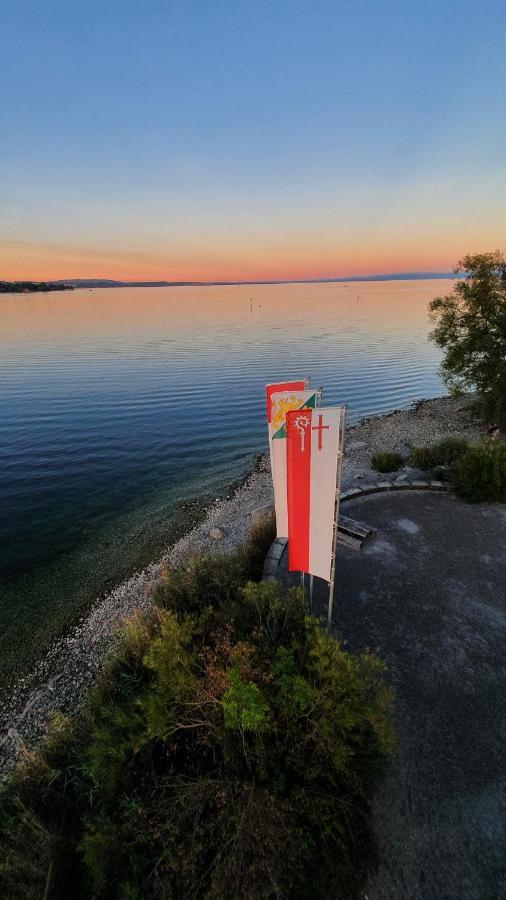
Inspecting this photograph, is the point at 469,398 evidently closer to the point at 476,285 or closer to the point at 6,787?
the point at 476,285

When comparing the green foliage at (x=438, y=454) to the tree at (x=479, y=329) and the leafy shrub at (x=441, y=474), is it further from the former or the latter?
the tree at (x=479, y=329)

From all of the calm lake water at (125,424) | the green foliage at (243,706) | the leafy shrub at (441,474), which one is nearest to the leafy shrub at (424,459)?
the leafy shrub at (441,474)

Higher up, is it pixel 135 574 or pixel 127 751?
pixel 127 751

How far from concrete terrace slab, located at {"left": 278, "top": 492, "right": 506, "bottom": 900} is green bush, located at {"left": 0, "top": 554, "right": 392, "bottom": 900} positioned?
0.50 metres

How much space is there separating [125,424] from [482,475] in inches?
845

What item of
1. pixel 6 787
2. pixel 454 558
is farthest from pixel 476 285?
pixel 6 787

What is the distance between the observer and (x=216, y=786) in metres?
4.48

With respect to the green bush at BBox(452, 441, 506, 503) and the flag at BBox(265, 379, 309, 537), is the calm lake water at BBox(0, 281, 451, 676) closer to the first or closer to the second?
the flag at BBox(265, 379, 309, 537)

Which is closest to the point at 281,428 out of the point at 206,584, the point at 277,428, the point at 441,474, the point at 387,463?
the point at 277,428

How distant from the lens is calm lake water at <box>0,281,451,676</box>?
12977 mm

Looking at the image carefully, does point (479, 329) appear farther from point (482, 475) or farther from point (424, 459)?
point (482, 475)

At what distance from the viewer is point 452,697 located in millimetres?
5875

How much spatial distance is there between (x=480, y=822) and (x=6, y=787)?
21.9 ft

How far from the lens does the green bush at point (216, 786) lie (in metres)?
4.11
